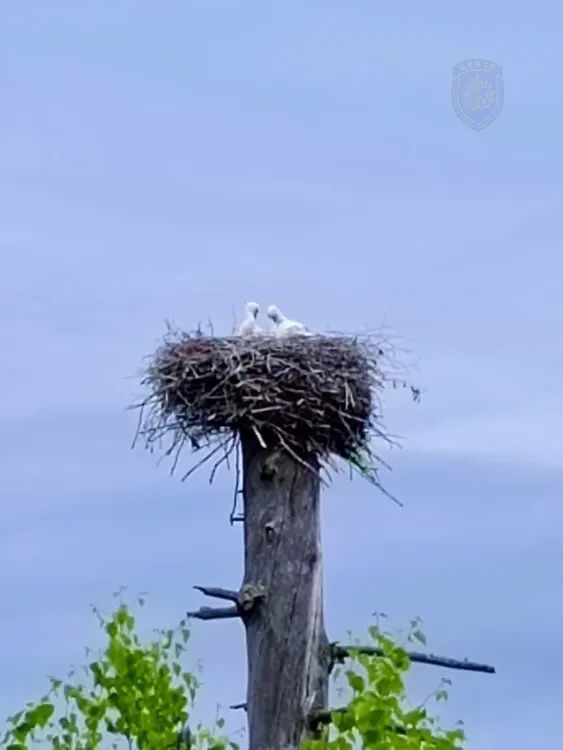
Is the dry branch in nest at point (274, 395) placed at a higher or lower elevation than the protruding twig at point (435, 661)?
higher

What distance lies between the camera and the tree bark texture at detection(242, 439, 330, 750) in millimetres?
6816

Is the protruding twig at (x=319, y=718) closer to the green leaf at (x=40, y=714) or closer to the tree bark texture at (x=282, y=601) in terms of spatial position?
the tree bark texture at (x=282, y=601)

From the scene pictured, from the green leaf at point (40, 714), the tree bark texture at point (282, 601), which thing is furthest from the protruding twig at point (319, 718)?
the green leaf at point (40, 714)

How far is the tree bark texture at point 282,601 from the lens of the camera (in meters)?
6.82

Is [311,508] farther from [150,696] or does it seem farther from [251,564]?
[150,696]

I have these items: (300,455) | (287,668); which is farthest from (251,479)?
(287,668)

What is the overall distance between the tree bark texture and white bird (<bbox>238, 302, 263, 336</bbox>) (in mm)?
789

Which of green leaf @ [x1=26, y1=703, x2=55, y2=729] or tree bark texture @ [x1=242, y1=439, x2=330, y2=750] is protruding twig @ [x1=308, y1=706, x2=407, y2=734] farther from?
green leaf @ [x1=26, y1=703, x2=55, y2=729]

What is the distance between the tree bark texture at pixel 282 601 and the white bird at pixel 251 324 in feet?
2.59

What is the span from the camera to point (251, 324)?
26.3ft

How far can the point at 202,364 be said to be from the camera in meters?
7.38

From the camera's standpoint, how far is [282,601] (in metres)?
6.90

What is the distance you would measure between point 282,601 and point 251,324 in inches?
60.2

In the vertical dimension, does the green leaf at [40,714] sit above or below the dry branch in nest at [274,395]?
below
